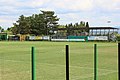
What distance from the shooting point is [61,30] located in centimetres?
11256

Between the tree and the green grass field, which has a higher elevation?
the tree

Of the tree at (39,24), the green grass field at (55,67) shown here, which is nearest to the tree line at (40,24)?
the tree at (39,24)

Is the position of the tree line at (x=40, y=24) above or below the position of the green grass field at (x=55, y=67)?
above

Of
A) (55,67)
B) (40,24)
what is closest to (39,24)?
(40,24)

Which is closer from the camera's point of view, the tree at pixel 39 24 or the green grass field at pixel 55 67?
the green grass field at pixel 55 67

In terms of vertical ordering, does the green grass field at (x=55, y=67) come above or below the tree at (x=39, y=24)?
below

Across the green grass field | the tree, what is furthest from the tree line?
the green grass field

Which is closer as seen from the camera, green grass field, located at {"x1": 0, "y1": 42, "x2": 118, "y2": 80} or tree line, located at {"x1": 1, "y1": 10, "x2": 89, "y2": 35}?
green grass field, located at {"x1": 0, "y1": 42, "x2": 118, "y2": 80}

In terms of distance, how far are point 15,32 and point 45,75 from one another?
107506mm

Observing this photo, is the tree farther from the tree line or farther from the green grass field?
the green grass field

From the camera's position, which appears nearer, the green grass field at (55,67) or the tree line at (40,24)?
the green grass field at (55,67)

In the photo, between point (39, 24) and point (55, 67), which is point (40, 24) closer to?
point (39, 24)

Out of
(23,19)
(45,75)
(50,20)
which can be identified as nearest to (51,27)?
(50,20)

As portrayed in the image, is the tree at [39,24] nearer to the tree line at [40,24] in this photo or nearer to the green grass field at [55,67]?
the tree line at [40,24]
